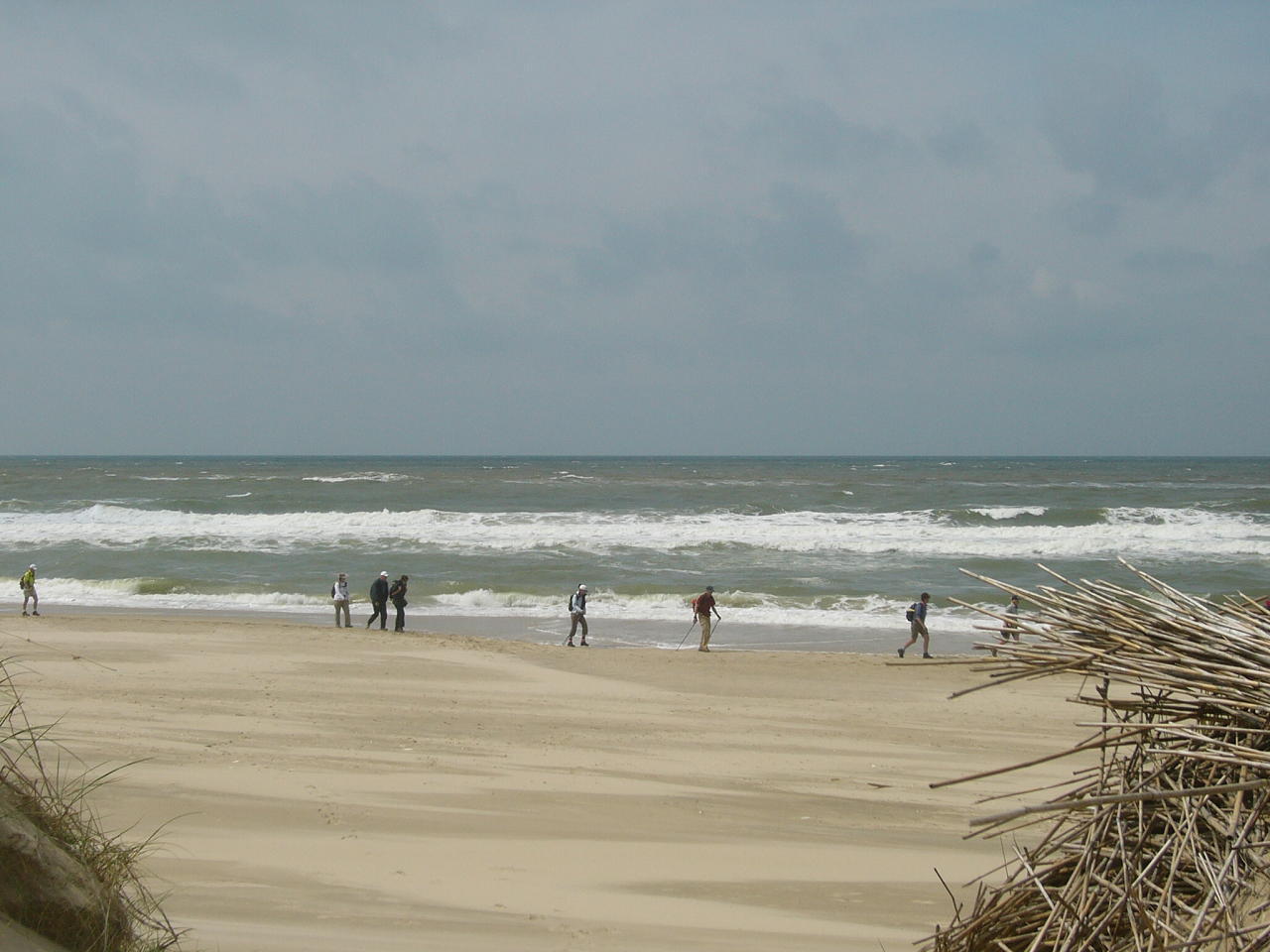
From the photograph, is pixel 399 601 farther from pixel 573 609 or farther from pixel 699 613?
pixel 699 613

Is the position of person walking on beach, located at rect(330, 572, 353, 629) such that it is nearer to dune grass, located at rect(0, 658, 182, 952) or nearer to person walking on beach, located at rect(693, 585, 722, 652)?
person walking on beach, located at rect(693, 585, 722, 652)

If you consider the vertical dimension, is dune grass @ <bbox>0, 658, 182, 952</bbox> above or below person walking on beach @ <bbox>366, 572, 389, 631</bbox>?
above

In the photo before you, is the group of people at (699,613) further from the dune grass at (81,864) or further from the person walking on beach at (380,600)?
the dune grass at (81,864)

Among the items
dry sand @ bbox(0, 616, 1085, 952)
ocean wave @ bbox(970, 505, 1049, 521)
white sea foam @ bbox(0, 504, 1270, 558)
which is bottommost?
dry sand @ bbox(0, 616, 1085, 952)

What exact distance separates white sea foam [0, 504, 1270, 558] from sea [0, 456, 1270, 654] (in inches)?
5.0

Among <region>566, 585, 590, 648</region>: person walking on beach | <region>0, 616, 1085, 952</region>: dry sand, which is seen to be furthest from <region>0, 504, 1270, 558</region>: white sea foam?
<region>0, 616, 1085, 952</region>: dry sand

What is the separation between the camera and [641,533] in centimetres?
3656

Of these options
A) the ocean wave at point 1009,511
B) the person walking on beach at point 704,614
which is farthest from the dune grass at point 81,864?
Answer: the ocean wave at point 1009,511

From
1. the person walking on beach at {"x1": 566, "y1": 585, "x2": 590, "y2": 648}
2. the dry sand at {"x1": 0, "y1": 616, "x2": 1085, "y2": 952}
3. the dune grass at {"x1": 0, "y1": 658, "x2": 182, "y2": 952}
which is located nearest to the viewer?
the dune grass at {"x1": 0, "y1": 658, "x2": 182, "y2": 952}

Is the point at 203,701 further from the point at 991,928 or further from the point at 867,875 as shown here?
the point at 991,928

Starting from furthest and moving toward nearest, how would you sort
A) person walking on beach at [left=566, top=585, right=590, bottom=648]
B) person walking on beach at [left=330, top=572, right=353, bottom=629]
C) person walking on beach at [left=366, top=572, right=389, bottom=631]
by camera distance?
person walking on beach at [left=330, top=572, right=353, bottom=629] → person walking on beach at [left=366, top=572, right=389, bottom=631] → person walking on beach at [left=566, top=585, right=590, bottom=648]

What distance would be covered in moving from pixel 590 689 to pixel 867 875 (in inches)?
292

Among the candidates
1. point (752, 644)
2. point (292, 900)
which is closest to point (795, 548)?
point (752, 644)

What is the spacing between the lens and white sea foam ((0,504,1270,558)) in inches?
1286
